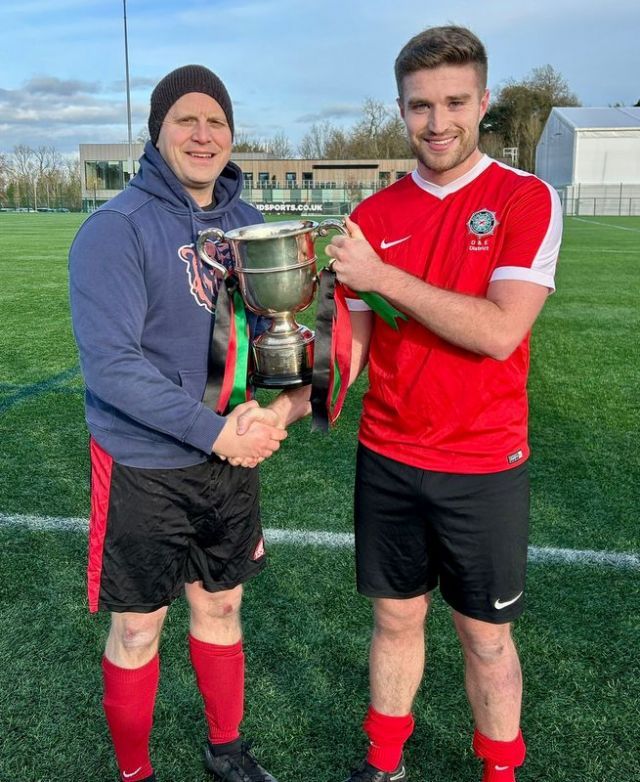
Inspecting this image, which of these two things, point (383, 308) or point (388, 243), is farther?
point (388, 243)

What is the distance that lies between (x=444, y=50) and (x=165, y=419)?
119cm

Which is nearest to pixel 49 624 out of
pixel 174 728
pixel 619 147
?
pixel 174 728

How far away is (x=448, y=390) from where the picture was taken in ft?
6.98

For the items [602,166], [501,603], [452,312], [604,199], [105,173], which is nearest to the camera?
[452,312]

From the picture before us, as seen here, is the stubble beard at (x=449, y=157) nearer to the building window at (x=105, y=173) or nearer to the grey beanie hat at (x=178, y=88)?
the grey beanie hat at (x=178, y=88)

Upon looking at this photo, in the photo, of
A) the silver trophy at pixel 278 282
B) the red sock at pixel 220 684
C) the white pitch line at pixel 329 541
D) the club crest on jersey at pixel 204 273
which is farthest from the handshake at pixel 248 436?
the white pitch line at pixel 329 541

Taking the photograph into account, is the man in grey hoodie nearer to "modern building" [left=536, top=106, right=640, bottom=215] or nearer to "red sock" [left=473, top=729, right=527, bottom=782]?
"red sock" [left=473, top=729, right=527, bottom=782]

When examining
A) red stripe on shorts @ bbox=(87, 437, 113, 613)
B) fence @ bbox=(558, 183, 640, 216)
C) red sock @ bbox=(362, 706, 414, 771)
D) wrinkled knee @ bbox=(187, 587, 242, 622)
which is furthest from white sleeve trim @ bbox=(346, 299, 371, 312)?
fence @ bbox=(558, 183, 640, 216)

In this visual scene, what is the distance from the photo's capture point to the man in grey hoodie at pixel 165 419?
1962 mm

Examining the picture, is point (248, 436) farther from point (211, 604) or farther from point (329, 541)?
point (329, 541)

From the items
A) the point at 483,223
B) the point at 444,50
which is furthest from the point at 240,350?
the point at 444,50

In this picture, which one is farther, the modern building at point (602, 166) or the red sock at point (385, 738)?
the modern building at point (602, 166)

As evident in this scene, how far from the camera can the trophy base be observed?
7.15ft

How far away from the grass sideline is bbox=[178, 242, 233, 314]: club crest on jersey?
4.83ft
